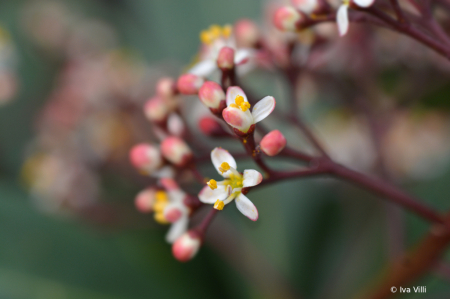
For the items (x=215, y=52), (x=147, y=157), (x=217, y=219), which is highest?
(x=217, y=219)

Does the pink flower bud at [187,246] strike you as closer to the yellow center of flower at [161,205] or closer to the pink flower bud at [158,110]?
the yellow center of flower at [161,205]

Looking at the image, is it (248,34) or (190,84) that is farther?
(248,34)

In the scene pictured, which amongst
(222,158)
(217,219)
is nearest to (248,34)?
(222,158)

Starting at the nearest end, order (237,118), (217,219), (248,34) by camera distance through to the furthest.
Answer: (237,118)
(248,34)
(217,219)

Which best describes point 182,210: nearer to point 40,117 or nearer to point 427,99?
point 427,99

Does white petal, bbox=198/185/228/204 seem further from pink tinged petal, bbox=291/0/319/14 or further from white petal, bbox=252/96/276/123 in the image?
pink tinged petal, bbox=291/0/319/14

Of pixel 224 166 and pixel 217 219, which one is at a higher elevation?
pixel 217 219

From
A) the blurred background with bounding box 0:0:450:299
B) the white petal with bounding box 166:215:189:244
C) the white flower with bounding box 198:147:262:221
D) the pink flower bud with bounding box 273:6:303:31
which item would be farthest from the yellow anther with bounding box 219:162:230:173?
the blurred background with bounding box 0:0:450:299

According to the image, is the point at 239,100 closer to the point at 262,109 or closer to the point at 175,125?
the point at 262,109
